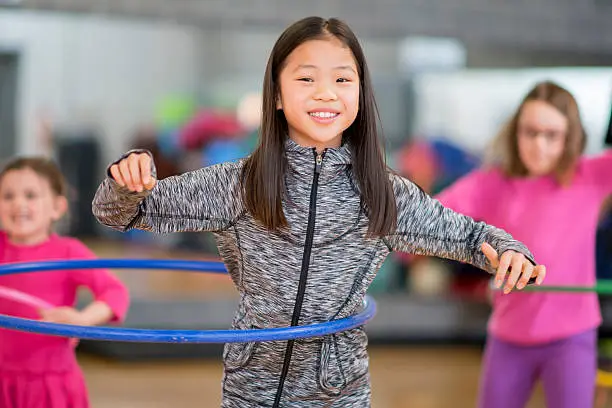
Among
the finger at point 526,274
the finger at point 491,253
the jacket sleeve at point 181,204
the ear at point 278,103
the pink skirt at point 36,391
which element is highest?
the ear at point 278,103

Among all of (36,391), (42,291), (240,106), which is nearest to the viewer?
(36,391)

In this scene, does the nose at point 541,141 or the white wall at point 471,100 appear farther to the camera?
the white wall at point 471,100

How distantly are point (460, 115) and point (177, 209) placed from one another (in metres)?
4.74

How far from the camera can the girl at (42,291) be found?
291 cm

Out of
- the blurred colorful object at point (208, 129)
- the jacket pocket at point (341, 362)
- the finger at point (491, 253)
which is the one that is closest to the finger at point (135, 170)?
the jacket pocket at point (341, 362)

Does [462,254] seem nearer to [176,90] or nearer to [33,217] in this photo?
[33,217]

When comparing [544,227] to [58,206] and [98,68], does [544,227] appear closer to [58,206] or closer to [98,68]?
[58,206]

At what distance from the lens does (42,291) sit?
3113 mm

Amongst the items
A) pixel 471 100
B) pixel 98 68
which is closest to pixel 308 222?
pixel 471 100

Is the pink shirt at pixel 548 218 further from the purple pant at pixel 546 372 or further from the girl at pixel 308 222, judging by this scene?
the girl at pixel 308 222

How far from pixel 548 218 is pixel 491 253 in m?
1.35

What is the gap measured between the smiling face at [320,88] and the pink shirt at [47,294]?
3.34 ft

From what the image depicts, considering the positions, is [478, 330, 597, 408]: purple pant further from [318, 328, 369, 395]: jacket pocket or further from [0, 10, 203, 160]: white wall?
[0, 10, 203, 160]: white wall

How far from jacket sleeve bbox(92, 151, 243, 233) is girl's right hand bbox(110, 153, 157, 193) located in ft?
0.17
